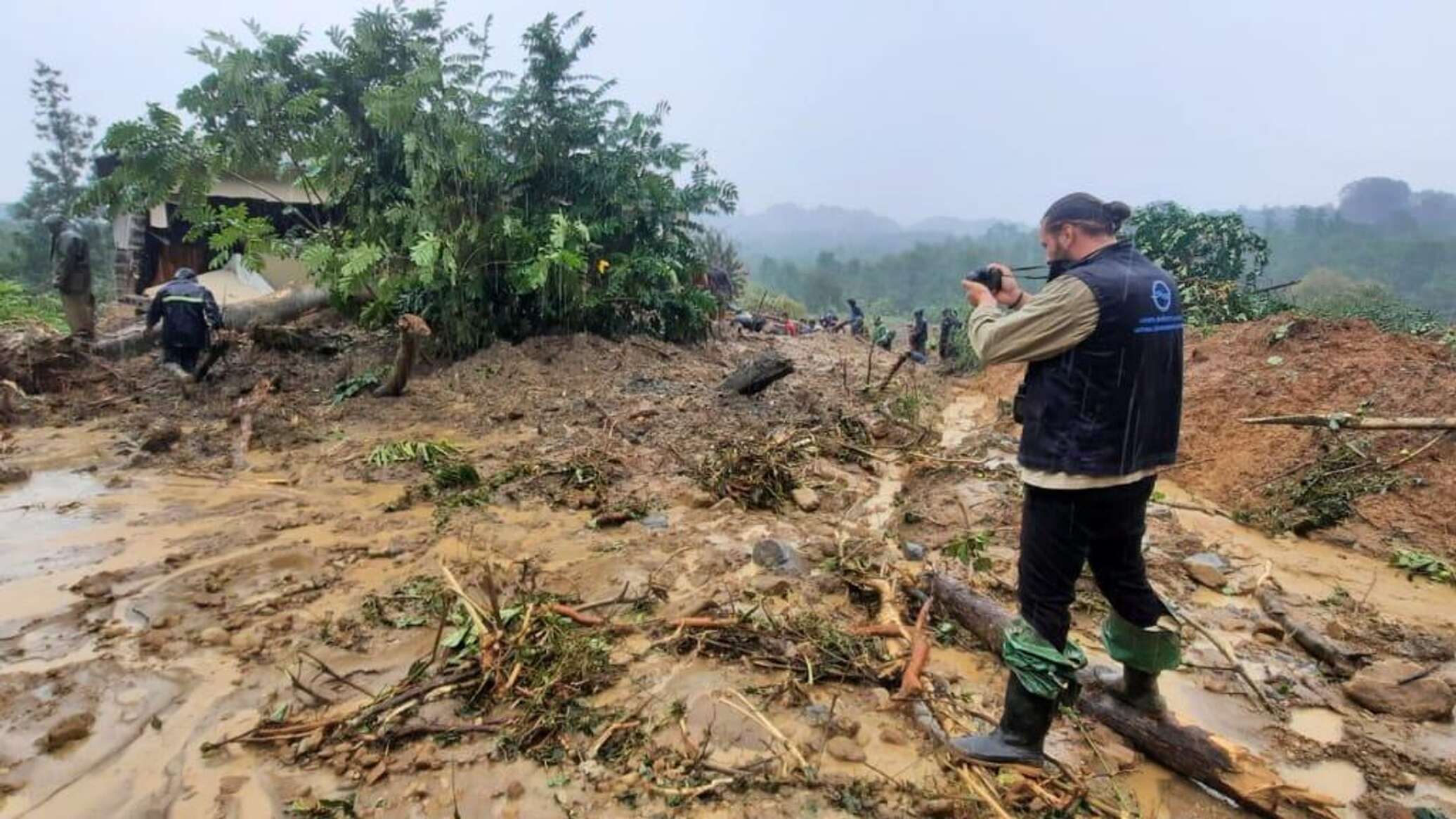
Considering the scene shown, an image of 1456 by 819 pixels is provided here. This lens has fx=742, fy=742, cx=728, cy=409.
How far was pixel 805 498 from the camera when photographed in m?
5.04

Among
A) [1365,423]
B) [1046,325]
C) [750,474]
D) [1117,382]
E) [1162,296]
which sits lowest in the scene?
[750,474]

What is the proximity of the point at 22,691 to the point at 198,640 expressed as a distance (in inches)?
21.2

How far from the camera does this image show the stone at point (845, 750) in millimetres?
2381

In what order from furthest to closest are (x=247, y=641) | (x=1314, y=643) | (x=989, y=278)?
(x=1314, y=643) → (x=247, y=641) → (x=989, y=278)

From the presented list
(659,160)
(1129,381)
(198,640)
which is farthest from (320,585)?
(659,160)

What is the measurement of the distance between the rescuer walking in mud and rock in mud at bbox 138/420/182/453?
6250 mm

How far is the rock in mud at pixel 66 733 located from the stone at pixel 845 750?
2.52m

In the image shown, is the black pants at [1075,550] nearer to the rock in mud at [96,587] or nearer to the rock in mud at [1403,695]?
the rock in mud at [1403,695]

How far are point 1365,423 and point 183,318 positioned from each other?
10.7m

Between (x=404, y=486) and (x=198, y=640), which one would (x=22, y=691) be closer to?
(x=198, y=640)

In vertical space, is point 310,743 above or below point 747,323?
below

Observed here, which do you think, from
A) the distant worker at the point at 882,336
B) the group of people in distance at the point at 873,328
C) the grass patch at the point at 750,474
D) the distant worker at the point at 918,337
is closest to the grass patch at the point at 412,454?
the grass patch at the point at 750,474

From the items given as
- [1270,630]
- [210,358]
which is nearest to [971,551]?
[1270,630]

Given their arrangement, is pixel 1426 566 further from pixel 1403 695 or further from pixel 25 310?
pixel 25 310
